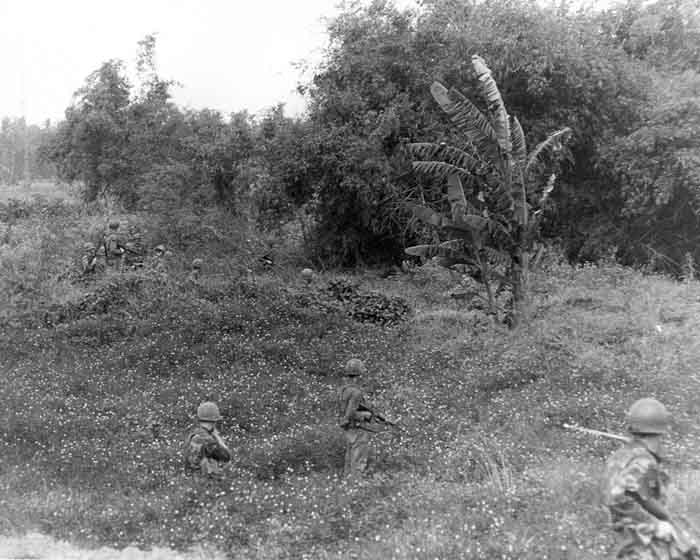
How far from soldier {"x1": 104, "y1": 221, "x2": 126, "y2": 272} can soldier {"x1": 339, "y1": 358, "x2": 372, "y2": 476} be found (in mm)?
13310

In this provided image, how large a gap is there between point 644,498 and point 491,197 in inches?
440

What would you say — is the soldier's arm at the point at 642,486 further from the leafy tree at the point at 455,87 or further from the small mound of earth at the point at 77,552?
the leafy tree at the point at 455,87

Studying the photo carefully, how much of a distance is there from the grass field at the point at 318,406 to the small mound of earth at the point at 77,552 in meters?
0.15

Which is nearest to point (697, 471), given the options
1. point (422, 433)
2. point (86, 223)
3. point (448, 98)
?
point (422, 433)

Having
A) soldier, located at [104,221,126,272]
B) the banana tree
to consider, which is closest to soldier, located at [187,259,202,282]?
soldier, located at [104,221,126,272]

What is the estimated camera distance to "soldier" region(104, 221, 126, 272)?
1983 cm

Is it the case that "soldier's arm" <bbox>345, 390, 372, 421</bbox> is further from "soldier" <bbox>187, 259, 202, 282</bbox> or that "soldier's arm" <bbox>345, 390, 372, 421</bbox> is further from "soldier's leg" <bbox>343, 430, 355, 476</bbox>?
"soldier" <bbox>187, 259, 202, 282</bbox>

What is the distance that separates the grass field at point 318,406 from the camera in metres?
6.81

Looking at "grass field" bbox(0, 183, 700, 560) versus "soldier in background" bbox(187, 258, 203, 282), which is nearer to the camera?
"grass field" bbox(0, 183, 700, 560)

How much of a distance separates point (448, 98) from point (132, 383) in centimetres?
856

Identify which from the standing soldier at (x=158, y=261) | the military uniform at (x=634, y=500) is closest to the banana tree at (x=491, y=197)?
the standing soldier at (x=158, y=261)

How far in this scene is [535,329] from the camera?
45.9ft

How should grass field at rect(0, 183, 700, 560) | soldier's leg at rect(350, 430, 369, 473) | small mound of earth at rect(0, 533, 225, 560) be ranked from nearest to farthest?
small mound of earth at rect(0, 533, 225, 560)
grass field at rect(0, 183, 700, 560)
soldier's leg at rect(350, 430, 369, 473)

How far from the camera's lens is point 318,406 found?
11406 millimetres
